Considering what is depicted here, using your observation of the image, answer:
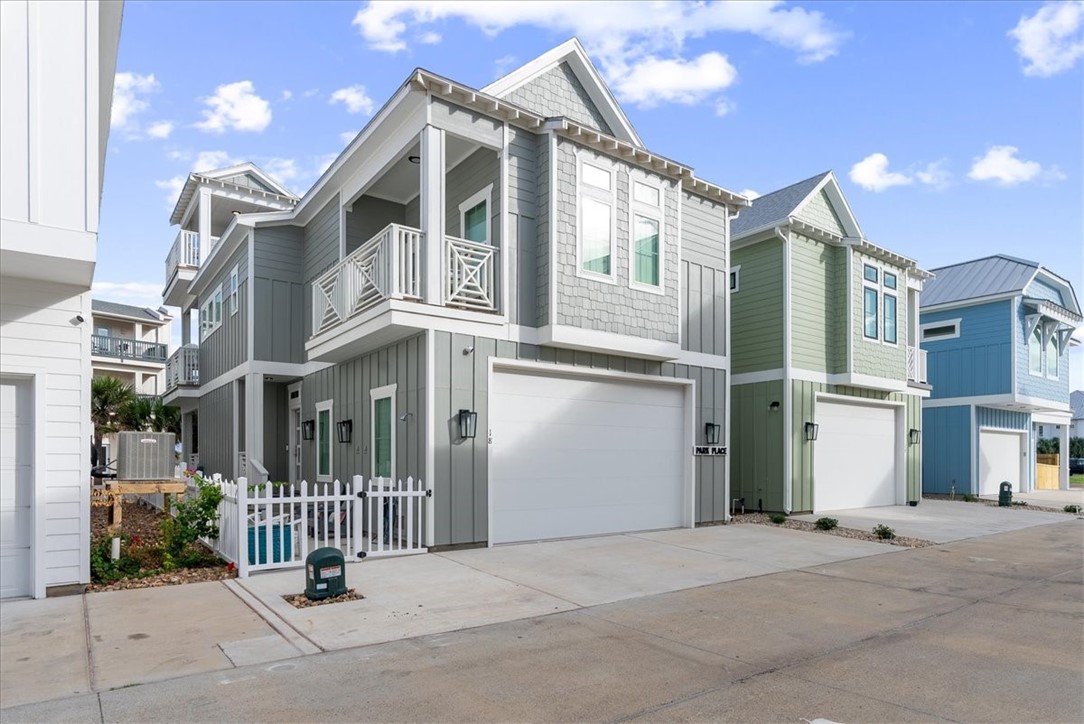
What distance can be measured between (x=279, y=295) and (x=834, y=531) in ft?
38.7

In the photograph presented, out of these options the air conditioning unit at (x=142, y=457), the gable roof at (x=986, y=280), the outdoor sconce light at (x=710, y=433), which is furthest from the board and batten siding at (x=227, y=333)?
the gable roof at (x=986, y=280)

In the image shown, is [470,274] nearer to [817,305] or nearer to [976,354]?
[817,305]

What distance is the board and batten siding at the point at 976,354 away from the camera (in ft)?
71.3

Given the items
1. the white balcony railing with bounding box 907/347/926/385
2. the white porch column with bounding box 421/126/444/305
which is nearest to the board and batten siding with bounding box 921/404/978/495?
the white balcony railing with bounding box 907/347/926/385

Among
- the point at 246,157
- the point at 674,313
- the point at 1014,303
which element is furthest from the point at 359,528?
the point at 1014,303

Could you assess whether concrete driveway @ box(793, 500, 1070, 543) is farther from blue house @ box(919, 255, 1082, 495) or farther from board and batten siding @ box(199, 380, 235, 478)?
board and batten siding @ box(199, 380, 235, 478)

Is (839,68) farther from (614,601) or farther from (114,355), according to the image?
(114,355)

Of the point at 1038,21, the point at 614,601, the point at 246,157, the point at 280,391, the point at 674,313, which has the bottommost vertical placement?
the point at 614,601

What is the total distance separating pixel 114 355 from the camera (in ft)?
112

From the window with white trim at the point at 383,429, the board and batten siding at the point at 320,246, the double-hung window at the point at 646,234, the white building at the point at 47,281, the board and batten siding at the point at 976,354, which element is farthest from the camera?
the board and batten siding at the point at 976,354

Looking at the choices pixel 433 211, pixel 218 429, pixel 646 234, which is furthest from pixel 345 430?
pixel 218 429

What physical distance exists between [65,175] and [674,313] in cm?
888

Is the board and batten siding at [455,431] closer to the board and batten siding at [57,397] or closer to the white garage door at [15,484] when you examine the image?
the board and batten siding at [57,397]

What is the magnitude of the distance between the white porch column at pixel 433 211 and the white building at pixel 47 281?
380 cm
